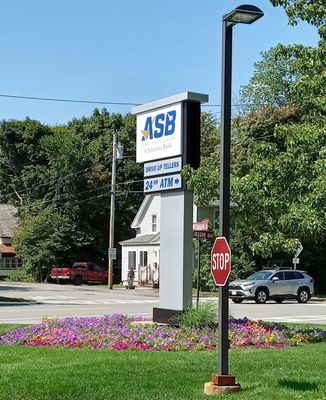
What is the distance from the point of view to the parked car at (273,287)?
30.4 m

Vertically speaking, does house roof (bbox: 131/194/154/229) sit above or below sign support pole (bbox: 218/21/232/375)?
above

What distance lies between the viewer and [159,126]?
14.8 m

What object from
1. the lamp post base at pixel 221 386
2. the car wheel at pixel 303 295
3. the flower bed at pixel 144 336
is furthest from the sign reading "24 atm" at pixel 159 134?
the car wheel at pixel 303 295

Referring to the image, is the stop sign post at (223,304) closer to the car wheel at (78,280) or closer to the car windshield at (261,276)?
the car windshield at (261,276)

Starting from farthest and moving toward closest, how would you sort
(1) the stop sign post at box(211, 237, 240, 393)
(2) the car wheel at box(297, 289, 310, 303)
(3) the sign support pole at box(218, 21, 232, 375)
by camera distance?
(2) the car wheel at box(297, 289, 310, 303)
(3) the sign support pole at box(218, 21, 232, 375)
(1) the stop sign post at box(211, 237, 240, 393)

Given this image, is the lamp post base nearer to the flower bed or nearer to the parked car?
the flower bed

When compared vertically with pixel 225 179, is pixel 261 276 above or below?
below

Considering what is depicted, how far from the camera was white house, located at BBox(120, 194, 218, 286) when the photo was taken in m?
45.9

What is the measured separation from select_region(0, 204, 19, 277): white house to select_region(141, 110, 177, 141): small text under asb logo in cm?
5256

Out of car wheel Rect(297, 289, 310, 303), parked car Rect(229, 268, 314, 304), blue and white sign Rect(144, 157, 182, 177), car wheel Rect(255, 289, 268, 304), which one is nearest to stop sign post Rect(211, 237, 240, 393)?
blue and white sign Rect(144, 157, 182, 177)

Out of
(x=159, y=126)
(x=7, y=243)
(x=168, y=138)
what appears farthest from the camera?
(x=7, y=243)

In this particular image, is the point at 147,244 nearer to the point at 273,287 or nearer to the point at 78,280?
the point at 78,280

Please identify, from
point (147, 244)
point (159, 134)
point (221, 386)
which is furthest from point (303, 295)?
point (221, 386)

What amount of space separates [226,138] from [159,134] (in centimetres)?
668
